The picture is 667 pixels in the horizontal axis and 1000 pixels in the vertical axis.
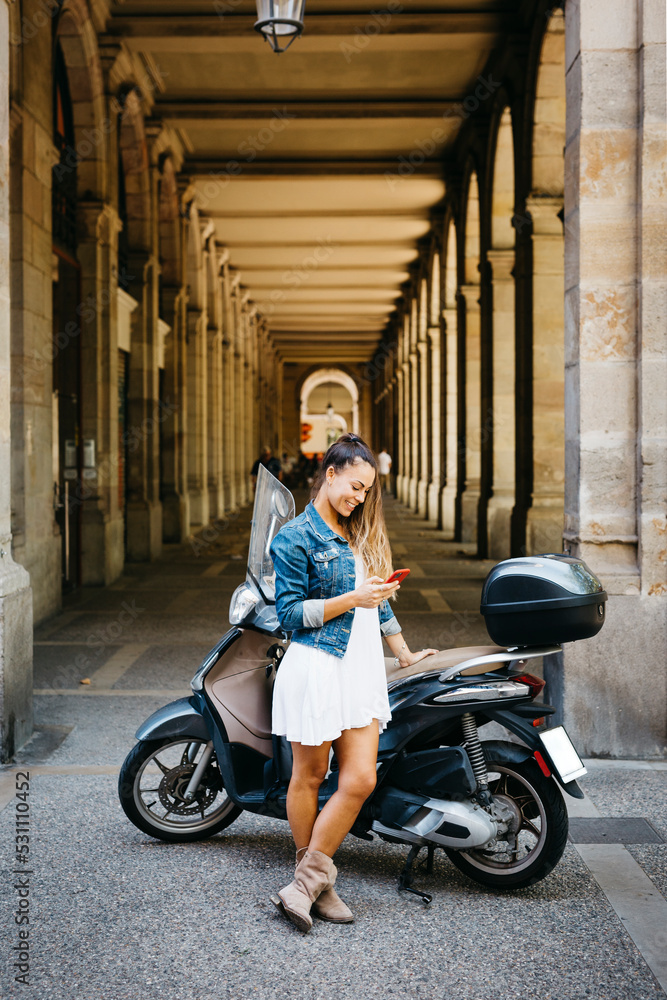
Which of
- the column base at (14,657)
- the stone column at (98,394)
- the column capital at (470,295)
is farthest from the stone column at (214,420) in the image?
the column base at (14,657)

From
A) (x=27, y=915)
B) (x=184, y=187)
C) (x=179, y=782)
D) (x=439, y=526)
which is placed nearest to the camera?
(x=27, y=915)

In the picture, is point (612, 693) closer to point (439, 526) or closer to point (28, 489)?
point (28, 489)

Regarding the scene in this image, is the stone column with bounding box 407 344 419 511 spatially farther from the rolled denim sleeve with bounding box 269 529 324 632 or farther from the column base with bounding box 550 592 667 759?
the rolled denim sleeve with bounding box 269 529 324 632

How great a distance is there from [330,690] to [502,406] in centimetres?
1192

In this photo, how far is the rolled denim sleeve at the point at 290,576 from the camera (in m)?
3.04

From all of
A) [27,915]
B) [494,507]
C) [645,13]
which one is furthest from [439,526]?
[27,915]

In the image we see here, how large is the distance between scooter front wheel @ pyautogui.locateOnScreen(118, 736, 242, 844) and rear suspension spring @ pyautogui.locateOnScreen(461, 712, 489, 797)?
103 cm

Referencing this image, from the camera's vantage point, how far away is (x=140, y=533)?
1428 centimetres

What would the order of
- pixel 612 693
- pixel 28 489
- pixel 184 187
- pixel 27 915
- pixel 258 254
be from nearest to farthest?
pixel 27 915 < pixel 612 693 < pixel 28 489 < pixel 184 187 < pixel 258 254

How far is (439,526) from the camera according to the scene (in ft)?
66.9

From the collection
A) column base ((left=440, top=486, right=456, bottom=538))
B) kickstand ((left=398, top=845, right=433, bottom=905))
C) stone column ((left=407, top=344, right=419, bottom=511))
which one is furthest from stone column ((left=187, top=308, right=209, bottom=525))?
kickstand ((left=398, top=845, right=433, bottom=905))

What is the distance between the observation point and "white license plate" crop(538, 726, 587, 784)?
3166 millimetres

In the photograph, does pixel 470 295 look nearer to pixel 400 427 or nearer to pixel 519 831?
pixel 519 831

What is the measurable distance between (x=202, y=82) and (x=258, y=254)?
34.5ft
